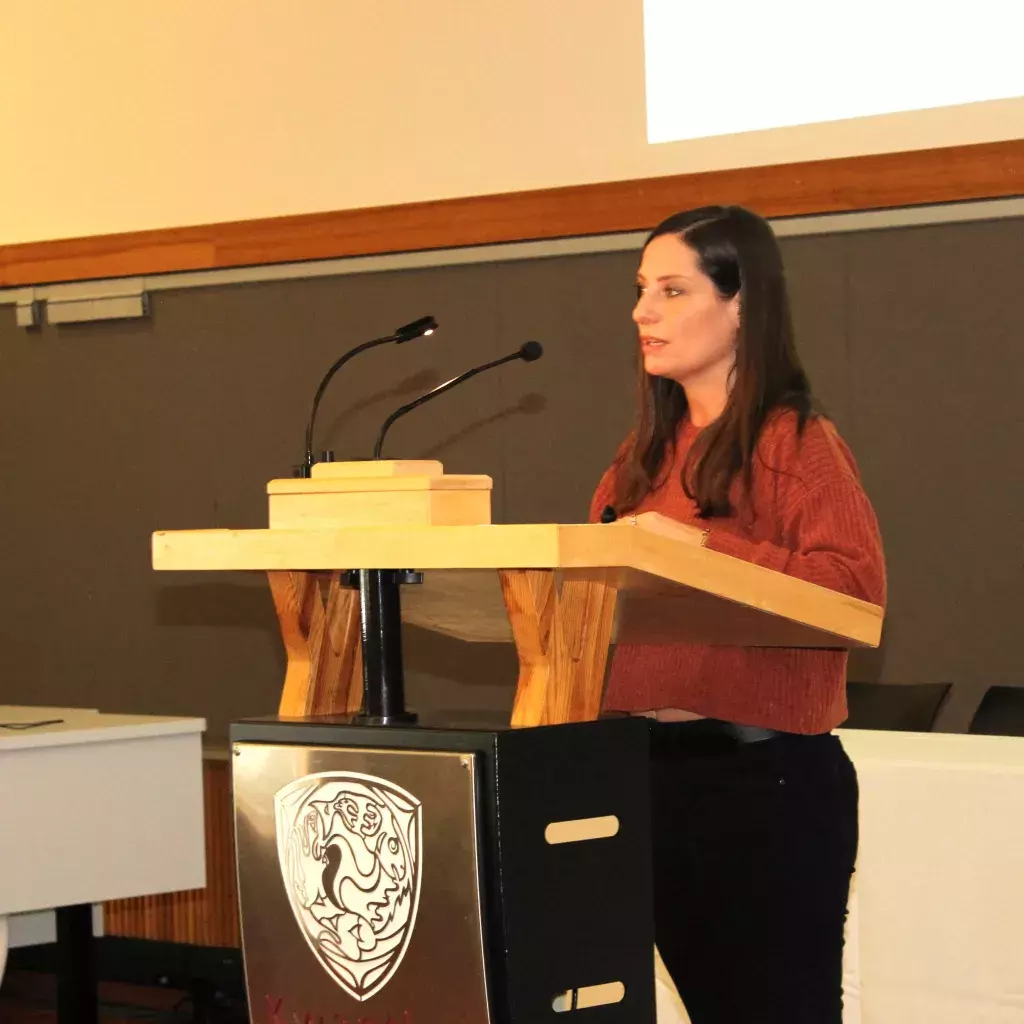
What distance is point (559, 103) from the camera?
4.28 metres

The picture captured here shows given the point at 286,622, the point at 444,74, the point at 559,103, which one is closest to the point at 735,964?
the point at 286,622

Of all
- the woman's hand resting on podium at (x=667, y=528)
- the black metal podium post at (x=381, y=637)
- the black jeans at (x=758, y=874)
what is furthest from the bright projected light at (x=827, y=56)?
the black metal podium post at (x=381, y=637)

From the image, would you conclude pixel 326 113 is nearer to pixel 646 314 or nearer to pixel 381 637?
pixel 646 314

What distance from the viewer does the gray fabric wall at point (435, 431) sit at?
384 centimetres

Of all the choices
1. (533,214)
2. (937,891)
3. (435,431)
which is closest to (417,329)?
(937,891)

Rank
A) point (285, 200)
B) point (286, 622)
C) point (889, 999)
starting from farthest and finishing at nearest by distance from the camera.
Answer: point (285, 200), point (889, 999), point (286, 622)

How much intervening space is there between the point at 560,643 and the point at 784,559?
31cm

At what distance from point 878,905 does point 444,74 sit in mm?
2852

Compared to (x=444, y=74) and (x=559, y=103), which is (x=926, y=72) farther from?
(x=444, y=74)

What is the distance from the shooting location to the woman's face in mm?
1757

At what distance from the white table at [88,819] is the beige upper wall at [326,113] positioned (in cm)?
189

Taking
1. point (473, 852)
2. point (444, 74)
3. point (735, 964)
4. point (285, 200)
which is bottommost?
point (735, 964)

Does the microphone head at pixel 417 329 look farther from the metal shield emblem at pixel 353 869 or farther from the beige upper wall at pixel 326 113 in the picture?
the beige upper wall at pixel 326 113

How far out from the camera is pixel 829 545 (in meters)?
1.54
